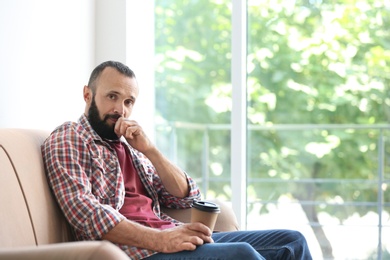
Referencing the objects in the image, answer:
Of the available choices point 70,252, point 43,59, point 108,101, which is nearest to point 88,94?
point 108,101

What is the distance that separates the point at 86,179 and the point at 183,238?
382mm

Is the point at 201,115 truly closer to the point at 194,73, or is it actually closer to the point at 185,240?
the point at 194,73

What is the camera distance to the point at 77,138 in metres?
2.40

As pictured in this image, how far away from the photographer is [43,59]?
3.13 metres

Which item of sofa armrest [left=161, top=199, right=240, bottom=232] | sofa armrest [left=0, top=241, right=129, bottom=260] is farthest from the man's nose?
sofa armrest [left=0, top=241, right=129, bottom=260]

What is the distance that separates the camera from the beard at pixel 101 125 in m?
2.58

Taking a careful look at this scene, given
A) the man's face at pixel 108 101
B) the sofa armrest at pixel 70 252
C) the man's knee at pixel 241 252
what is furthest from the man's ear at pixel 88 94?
the sofa armrest at pixel 70 252

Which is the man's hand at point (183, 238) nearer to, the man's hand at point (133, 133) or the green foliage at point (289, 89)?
the man's hand at point (133, 133)

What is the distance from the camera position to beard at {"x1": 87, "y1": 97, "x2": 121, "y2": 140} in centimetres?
258

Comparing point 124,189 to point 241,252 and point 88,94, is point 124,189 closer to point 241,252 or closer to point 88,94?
point 88,94

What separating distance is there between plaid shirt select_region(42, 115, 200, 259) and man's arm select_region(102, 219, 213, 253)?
2 cm

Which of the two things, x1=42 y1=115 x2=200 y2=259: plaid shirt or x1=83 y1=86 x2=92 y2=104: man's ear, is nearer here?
x1=42 y1=115 x2=200 y2=259: plaid shirt

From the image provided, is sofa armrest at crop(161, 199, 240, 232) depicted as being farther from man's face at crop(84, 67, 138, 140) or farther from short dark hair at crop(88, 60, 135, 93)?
short dark hair at crop(88, 60, 135, 93)

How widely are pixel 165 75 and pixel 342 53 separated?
1.03 m
